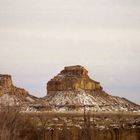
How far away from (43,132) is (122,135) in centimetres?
855

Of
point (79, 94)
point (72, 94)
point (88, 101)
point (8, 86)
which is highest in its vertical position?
point (8, 86)

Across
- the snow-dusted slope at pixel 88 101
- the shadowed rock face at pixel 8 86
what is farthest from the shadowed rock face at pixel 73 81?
the shadowed rock face at pixel 8 86

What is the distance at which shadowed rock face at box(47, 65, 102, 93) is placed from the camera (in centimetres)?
13125

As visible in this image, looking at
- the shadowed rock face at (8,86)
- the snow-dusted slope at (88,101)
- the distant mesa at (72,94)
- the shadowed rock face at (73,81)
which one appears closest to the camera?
the snow-dusted slope at (88,101)

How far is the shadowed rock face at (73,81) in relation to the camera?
431ft

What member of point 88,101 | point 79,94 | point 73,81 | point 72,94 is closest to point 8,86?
point 73,81

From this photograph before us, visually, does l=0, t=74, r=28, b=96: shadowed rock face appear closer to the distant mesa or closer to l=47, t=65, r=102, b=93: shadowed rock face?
the distant mesa

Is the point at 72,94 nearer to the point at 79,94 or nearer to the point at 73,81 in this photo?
the point at 79,94

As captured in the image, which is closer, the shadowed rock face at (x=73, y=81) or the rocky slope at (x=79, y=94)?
the rocky slope at (x=79, y=94)

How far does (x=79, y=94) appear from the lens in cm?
12800

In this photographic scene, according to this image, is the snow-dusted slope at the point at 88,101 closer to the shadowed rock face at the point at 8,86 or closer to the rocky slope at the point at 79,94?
the rocky slope at the point at 79,94

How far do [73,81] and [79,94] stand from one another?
491 cm

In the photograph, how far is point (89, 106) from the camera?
119312 millimetres

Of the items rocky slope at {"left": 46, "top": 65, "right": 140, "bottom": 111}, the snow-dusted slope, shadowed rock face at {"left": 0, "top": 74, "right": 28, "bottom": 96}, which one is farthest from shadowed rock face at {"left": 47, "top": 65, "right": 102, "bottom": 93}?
shadowed rock face at {"left": 0, "top": 74, "right": 28, "bottom": 96}
